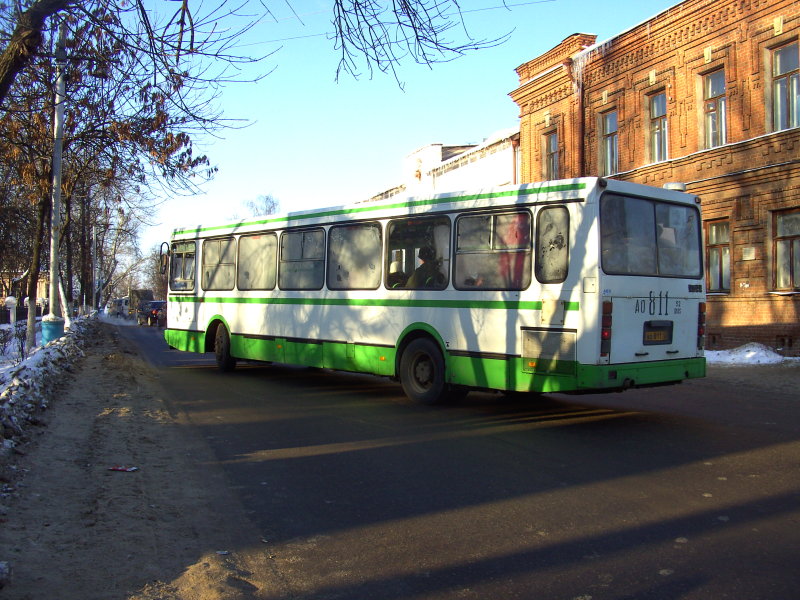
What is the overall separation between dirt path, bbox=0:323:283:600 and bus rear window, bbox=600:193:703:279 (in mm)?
5215

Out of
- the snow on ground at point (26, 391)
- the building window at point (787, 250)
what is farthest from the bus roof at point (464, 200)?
the building window at point (787, 250)

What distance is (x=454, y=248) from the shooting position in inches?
396

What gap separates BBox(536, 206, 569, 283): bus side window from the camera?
8.66 metres

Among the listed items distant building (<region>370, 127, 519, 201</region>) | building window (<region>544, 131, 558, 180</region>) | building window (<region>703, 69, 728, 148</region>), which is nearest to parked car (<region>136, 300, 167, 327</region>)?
distant building (<region>370, 127, 519, 201</region>)

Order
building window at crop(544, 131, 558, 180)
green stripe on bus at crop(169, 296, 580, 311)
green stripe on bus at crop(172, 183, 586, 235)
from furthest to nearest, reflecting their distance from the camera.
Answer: building window at crop(544, 131, 558, 180), green stripe on bus at crop(169, 296, 580, 311), green stripe on bus at crop(172, 183, 586, 235)

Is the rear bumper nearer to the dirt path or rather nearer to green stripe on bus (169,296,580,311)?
green stripe on bus (169,296,580,311)

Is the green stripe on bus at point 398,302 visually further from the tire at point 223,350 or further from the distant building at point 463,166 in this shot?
the distant building at point 463,166

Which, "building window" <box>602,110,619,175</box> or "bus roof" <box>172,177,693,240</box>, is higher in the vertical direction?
"building window" <box>602,110,619,175</box>

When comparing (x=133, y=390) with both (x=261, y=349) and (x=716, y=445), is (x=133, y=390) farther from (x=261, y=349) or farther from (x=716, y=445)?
(x=716, y=445)

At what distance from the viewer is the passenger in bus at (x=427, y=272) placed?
407 inches

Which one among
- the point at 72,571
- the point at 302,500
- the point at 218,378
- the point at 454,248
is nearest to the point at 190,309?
the point at 218,378

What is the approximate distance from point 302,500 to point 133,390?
7.47 m

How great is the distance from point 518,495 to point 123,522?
299cm

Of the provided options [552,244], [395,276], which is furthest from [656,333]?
[395,276]
